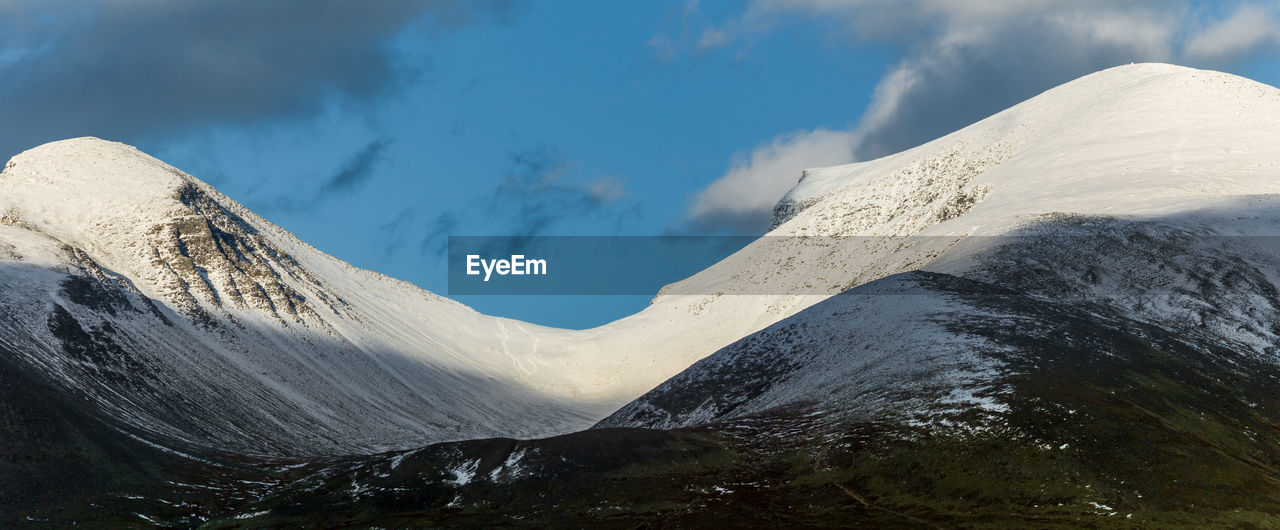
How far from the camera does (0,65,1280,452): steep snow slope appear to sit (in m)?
118

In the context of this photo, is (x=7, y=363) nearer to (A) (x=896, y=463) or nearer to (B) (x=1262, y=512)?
(A) (x=896, y=463)

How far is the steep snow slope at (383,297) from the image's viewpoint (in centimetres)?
11794

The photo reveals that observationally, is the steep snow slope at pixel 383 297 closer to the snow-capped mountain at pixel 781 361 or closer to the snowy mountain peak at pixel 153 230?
the snowy mountain peak at pixel 153 230

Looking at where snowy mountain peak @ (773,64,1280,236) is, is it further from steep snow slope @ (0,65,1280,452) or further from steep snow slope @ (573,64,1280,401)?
steep snow slope @ (0,65,1280,452)

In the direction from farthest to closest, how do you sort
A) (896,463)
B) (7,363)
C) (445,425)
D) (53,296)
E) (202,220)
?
(202,220)
(445,425)
(53,296)
(7,363)
(896,463)

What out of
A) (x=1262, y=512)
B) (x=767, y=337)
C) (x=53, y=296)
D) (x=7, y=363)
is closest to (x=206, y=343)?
(x=53, y=296)

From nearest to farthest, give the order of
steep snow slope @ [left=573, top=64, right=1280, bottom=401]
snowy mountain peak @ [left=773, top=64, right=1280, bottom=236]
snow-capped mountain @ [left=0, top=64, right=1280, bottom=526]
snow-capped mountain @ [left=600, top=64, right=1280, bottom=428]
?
snow-capped mountain @ [left=0, top=64, right=1280, bottom=526], snow-capped mountain @ [left=600, top=64, right=1280, bottom=428], steep snow slope @ [left=573, top=64, right=1280, bottom=401], snowy mountain peak @ [left=773, top=64, right=1280, bottom=236]

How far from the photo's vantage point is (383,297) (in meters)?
200

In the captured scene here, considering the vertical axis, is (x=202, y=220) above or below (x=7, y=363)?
above

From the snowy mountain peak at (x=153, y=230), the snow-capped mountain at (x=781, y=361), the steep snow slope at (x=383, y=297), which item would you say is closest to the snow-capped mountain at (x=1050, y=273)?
the snow-capped mountain at (x=781, y=361)

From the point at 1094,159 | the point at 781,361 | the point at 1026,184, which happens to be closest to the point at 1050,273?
the point at 781,361

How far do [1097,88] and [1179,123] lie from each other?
36.6m

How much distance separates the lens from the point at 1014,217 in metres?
123

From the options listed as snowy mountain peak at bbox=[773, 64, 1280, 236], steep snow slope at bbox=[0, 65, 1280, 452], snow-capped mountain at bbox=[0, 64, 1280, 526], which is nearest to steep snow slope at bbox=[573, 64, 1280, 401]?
snowy mountain peak at bbox=[773, 64, 1280, 236]
